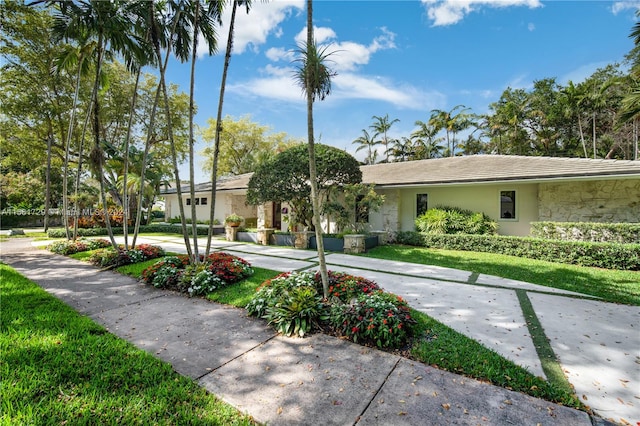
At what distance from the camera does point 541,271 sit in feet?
23.7

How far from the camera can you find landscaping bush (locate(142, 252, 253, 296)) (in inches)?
214

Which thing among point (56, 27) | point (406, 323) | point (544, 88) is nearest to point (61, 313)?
point (406, 323)

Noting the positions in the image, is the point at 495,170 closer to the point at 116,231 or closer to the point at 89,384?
the point at 89,384

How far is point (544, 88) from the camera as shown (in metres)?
26.2

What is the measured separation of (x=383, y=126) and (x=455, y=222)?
25785 mm

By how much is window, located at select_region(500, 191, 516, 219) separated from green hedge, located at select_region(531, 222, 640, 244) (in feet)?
5.19

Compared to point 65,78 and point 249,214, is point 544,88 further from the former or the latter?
point 65,78

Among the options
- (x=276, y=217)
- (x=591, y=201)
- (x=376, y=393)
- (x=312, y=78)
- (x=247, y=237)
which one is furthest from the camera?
(x=276, y=217)

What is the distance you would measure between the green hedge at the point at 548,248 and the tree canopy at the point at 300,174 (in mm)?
4066

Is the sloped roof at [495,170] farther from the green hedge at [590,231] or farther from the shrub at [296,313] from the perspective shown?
the shrub at [296,313]

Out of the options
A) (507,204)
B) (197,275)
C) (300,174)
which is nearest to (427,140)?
(507,204)

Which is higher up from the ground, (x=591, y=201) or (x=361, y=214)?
(x=591, y=201)

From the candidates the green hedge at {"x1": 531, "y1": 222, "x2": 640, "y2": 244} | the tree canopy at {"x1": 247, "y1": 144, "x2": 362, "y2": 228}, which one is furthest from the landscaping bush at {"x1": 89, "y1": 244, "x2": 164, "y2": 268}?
the green hedge at {"x1": 531, "y1": 222, "x2": 640, "y2": 244}

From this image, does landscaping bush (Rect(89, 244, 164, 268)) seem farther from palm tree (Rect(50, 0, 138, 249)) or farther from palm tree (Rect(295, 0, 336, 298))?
palm tree (Rect(295, 0, 336, 298))
